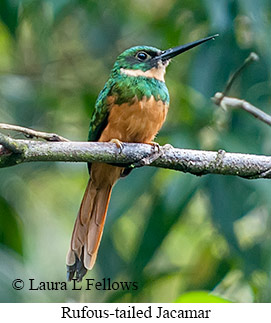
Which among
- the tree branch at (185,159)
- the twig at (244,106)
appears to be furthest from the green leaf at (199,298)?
the twig at (244,106)

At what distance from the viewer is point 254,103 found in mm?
3650

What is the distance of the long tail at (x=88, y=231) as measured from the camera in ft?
9.95

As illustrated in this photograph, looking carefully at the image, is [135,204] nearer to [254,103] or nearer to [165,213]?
[165,213]

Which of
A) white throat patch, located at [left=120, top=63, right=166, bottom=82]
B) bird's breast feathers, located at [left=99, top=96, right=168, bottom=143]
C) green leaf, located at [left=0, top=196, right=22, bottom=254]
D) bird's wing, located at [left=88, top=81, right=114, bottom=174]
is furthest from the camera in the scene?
green leaf, located at [left=0, top=196, right=22, bottom=254]

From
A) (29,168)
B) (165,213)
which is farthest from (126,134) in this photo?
(29,168)

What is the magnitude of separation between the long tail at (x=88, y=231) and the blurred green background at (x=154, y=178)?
0.82 ft

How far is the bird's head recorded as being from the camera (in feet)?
10.7

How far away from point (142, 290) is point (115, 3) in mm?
1861

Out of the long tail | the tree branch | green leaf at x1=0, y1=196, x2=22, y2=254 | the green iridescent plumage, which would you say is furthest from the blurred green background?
the tree branch

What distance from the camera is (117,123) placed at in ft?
9.98

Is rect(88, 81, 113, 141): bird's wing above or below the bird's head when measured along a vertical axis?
below

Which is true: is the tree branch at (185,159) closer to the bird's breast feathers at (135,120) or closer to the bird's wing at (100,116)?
the bird's breast feathers at (135,120)

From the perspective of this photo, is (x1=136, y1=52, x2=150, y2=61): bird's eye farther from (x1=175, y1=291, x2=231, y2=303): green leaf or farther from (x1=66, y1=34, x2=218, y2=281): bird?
(x1=175, y1=291, x2=231, y2=303): green leaf

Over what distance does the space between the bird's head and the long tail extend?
581mm
